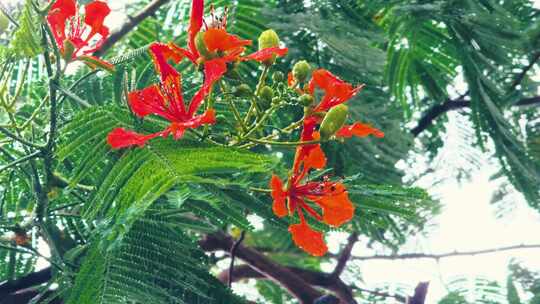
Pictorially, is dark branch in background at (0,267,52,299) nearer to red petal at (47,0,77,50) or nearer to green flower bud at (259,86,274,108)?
red petal at (47,0,77,50)

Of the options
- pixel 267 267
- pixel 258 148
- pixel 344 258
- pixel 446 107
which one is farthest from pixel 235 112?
pixel 446 107

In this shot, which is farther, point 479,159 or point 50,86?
point 479,159

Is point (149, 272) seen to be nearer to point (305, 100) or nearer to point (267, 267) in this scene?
point (305, 100)

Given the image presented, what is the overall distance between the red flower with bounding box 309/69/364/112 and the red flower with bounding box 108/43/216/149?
0.59 feet

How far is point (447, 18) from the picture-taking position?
6.68ft

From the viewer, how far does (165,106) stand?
4.13 ft

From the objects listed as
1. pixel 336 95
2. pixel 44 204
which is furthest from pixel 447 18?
pixel 44 204

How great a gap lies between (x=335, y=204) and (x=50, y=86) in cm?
42

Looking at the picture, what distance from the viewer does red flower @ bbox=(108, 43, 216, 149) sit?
44.6 inches

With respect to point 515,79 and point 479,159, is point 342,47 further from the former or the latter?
point 479,159

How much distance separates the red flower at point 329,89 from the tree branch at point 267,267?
44.3 inches

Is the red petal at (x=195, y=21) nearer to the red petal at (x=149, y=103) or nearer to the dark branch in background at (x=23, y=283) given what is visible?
the red petal at (x=149, y=103)

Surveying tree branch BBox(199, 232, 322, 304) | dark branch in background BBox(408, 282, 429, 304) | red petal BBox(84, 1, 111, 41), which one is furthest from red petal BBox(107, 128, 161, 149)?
tree branch BBox(199, 232, 322, 304)

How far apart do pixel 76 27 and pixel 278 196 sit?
0.47m
